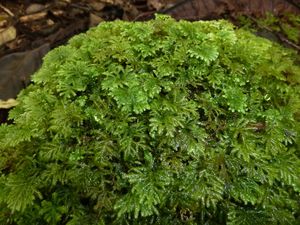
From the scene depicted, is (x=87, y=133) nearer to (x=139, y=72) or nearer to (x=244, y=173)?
(x=139, y=72)

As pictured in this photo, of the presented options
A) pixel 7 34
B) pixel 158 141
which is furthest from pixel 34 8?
pixel 158 141

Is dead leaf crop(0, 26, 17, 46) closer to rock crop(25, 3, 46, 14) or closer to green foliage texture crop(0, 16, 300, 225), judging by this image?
rock crop(25, 3, 46, 14)

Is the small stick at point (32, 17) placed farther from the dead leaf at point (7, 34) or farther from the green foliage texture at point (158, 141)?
the green foliage texture at point (158, 141)

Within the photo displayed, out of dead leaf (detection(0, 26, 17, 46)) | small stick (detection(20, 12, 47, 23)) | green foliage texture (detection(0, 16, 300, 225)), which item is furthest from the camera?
small stick (detection(20, 12, 47, 23))

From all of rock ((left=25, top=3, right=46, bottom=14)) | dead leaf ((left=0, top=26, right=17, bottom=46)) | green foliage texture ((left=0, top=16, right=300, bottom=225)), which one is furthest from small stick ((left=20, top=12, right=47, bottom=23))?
green foliage texture ((left=0, top=16, right=300, bottom=225))

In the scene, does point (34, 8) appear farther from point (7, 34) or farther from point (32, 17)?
point (7, 34)

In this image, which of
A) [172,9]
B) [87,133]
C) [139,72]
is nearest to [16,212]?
[87,133]
